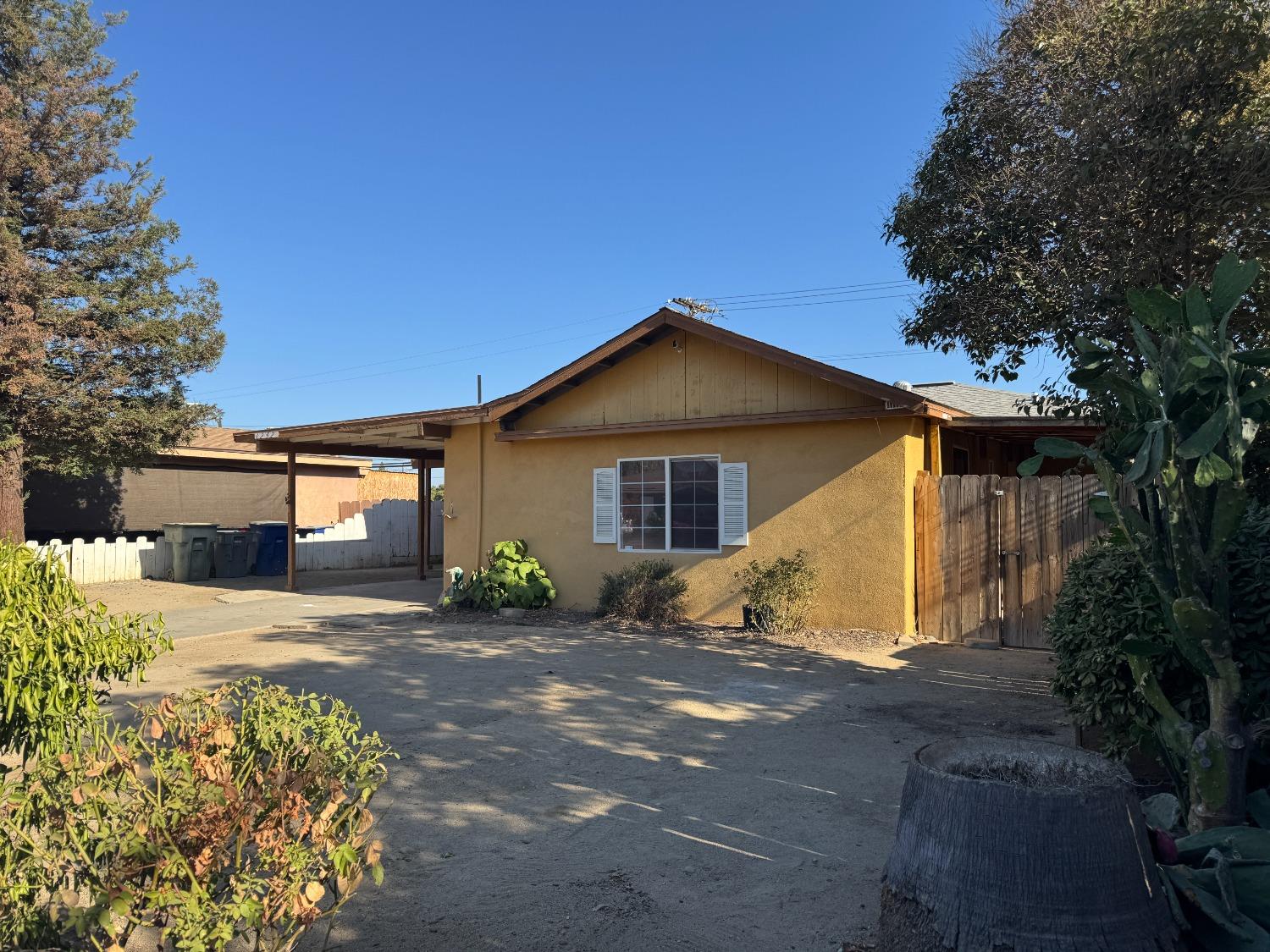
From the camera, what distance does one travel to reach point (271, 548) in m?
21.6

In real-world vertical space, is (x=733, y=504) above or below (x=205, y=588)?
above

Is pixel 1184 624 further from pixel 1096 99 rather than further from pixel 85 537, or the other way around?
pixel 85 537

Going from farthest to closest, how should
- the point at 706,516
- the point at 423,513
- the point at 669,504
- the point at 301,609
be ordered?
the point at 423,513 < the point at 301,609 < the point at 669,504 < the point at 706,516

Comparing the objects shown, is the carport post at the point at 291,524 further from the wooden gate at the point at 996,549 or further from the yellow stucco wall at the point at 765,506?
the wooden gate at the point at 996,549

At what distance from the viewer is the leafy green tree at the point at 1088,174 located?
7.06 metres

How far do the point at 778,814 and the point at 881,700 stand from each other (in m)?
3.15

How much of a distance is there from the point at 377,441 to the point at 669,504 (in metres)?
7.14

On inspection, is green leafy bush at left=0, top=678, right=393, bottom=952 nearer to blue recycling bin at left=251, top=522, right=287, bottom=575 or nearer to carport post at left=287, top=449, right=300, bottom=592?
carport post at left=287, top=449, right=300, bottom=592

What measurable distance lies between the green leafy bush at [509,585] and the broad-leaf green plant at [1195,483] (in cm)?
1044

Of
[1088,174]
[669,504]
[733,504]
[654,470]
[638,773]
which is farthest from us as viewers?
[654,470]

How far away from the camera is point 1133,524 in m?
3.67

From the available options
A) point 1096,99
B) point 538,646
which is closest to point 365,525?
point 538,646

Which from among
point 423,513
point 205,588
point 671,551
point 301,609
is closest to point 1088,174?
point 671,551

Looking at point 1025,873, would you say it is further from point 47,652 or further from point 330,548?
point 330,548
